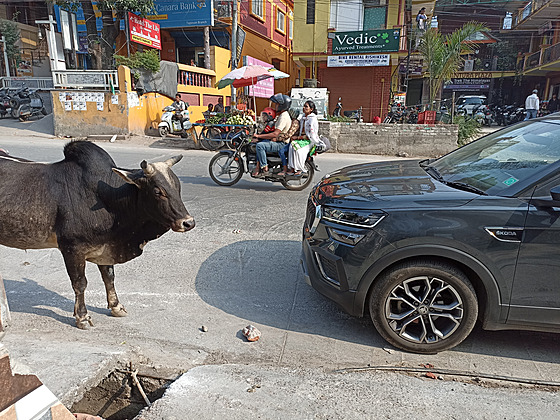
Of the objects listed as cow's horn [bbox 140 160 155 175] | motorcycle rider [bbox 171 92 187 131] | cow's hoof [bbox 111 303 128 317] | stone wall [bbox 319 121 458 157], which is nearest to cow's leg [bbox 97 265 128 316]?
cow's hoof [bbox 111 303 128 317]

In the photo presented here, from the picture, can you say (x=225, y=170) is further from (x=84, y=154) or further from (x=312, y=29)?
(x=312, y=29)

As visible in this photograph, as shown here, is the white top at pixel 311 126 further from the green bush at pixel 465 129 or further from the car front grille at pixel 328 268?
the green bush at pixel 465 129

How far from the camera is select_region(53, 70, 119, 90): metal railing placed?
54.2 feet

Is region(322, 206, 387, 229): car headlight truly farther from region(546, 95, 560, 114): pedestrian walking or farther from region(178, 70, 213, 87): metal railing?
region(546, 95, 560, 114): pedestrian walking

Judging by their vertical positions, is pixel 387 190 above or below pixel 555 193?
below

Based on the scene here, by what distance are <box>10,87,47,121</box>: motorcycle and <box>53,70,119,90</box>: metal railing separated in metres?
4.08

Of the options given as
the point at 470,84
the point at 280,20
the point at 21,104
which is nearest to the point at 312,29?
the point at 280,20

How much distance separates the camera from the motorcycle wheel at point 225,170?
8.91 metres

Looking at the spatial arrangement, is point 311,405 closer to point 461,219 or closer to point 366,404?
point 366,404

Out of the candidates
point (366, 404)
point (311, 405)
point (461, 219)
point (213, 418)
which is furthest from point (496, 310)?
point (213, 418)

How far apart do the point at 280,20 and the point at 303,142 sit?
25.1m

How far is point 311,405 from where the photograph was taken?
2652mm

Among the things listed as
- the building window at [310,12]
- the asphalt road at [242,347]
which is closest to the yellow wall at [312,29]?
the building window at [310,12]

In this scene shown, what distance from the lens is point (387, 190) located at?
11.6 feet
